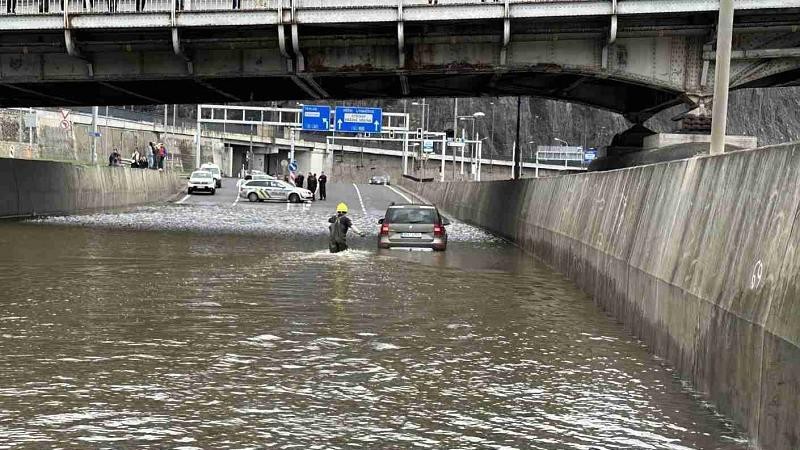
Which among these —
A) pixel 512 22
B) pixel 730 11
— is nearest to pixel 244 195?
pixel 512 22

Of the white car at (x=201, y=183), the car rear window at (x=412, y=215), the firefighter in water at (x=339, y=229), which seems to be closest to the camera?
the firefighter in water at (x=339, y=229)

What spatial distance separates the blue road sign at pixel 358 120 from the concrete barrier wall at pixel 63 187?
31043 millimetres

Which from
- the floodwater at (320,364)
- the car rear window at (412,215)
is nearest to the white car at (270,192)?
the car rear window at (412,215)

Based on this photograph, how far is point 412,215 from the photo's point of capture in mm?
25797

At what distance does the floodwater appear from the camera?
23.8 ft

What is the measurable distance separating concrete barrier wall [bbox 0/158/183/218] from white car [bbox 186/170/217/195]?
8623 mm

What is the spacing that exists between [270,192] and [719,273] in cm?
5064

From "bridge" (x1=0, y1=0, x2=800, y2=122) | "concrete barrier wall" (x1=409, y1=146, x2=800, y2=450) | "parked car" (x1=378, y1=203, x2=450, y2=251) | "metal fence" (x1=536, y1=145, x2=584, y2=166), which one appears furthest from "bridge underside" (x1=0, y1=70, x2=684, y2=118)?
"metal fence" (x1=536, y1=145, x2=584, y2=166)

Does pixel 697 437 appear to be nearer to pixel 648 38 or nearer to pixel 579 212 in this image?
pixel 579 212

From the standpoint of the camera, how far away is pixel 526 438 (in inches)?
284

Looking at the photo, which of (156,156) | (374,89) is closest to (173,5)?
(374,89)

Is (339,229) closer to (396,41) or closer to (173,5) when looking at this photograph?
(396,41)

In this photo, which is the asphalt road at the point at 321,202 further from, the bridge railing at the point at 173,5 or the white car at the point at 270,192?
the bridge railing at the point at 173,5

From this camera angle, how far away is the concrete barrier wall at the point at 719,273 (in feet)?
21.3
